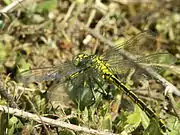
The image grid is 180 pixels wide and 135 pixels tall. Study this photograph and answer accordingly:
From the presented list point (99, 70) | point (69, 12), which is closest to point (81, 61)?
point (99, 70)

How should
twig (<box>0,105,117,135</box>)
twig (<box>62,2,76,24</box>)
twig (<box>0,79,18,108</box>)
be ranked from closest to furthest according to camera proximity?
twig (<box>0,105,117,135</box>) → twig (<box>0,79,18,108</box>) → twig (<box>62,2,76,24</box>)

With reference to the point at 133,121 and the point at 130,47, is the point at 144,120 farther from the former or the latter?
the point at 130,47

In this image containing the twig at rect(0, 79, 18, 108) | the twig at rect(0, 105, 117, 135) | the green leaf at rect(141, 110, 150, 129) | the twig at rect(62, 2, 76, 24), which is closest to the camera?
the twig at rect(0, 105, 117, 135)

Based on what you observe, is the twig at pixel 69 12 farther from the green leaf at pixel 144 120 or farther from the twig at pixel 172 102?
the green leaf at pixel 144 120

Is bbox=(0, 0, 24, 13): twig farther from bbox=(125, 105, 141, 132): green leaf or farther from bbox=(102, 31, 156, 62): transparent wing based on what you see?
bbox=(125, 105, 141, 132): green leaf

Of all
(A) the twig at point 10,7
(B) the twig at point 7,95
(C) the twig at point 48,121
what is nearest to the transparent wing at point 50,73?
(B) the twig at point 7,95

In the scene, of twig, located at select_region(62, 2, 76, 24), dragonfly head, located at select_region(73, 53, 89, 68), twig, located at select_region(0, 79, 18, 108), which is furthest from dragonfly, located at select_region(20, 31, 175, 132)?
twig, located at select_region(62, 2, 76, 24)

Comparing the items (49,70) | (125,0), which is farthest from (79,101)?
(125,0)

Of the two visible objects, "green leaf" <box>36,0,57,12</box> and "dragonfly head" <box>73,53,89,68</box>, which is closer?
"dragonfly head" <box>73,53,89,68</box>

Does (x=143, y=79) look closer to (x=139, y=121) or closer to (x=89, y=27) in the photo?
(x=139, y=121)
